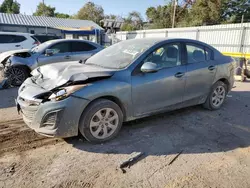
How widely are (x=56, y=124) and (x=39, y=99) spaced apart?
0.44 m

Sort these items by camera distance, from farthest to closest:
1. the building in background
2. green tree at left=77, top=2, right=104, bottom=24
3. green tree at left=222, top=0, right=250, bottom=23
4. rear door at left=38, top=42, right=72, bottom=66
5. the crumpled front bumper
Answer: green tree at left=77, top=2, right=104, bottom=24, green tree at left=222, top=0, right=250, bottom=23, the building in background, rear door at left=38, top=42, right=72, bottom=66, the crumpled front bumper

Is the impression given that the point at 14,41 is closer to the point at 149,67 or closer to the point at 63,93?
the point at 63,93

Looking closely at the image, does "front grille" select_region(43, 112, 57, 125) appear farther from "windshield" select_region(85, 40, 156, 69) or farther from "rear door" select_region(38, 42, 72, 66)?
"rear door" select_region(38, 42, 72, 66)

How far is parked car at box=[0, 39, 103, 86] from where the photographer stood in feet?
24.5

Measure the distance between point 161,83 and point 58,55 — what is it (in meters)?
4.93

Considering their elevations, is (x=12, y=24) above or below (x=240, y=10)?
below

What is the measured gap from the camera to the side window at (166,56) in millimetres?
4086

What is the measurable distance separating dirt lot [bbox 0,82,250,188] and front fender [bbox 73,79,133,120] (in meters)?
0.60

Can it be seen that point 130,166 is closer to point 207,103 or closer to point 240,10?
point 207,103

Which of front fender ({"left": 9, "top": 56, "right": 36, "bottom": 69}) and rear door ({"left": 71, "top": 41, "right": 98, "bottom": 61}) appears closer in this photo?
front fender ({"left": 9, "top": 56, "right": 36, "bottom": 69})

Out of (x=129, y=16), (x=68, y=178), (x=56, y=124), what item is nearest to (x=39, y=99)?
(x=56, y=124)

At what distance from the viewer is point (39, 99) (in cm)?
323

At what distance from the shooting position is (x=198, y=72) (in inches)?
182

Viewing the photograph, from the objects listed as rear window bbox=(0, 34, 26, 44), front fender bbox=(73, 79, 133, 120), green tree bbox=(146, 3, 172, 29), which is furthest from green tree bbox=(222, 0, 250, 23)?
front fender bbox=(73, 79, 133, 120)
